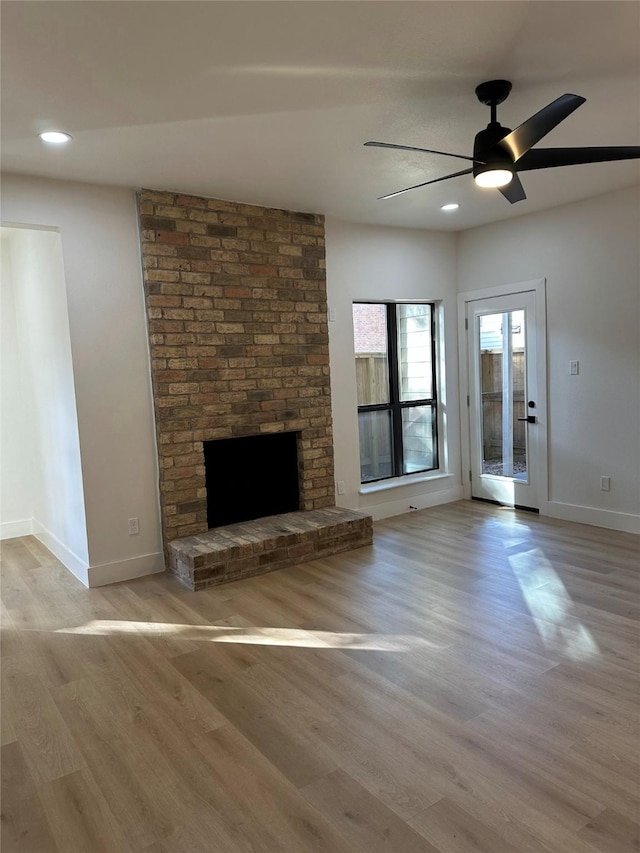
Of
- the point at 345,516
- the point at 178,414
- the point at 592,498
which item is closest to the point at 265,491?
the point at 345,516

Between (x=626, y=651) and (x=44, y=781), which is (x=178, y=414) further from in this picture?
(x=626, y=651)

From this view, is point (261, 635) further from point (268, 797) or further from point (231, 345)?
point (231, 345)

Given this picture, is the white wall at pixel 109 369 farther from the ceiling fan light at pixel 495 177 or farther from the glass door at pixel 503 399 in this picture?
the glass door at pixel 503 399

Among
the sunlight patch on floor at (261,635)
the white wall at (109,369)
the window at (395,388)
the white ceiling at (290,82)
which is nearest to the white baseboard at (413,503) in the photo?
the window at (395,388)

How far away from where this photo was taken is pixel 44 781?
2.08m

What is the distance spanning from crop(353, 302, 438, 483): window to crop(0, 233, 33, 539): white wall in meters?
3.14

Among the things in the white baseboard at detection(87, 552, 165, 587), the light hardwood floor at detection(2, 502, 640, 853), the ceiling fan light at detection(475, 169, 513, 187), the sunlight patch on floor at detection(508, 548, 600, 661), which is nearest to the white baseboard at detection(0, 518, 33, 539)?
the light hardwood floor at detection(2, 502, 640, 853)

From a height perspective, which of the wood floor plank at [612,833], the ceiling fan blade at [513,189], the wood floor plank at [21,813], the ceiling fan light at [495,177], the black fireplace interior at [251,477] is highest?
the ceiling fan blade at [513,189]

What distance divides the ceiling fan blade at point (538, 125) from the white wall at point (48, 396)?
9.42ft

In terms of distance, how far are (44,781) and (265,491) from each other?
2.87 m

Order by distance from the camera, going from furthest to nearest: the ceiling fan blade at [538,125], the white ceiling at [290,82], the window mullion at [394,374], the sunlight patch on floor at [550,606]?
the window mullion at [394,374] < the sunlight patch on floor at [550,606] < the ceiling fan blade at [538,125] < the white ceiling at [290,82]

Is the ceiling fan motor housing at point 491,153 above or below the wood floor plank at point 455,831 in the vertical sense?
above

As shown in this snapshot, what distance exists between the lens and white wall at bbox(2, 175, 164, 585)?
12.6 feet

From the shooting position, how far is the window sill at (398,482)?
212 inches
